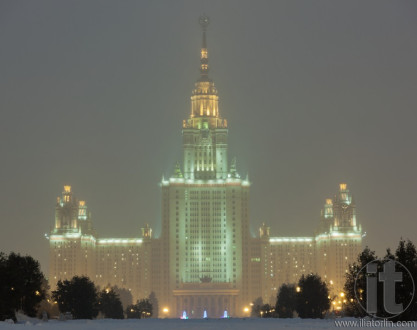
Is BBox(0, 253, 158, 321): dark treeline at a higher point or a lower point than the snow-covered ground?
higher

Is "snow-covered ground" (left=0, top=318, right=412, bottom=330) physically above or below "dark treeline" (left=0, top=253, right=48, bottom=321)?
below

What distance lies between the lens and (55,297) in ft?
641

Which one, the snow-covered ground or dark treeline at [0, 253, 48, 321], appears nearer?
the snow-covered ground

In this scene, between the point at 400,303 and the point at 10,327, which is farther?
the point at 400,303

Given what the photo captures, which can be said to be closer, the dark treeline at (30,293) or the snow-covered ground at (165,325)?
the snow-covered ground at (165,325)

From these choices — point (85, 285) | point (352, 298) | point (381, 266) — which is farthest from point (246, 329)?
point (85, 285)

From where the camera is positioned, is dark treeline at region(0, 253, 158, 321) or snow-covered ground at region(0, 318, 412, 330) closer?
snow-covered ground at region(0, 318, 412, 330)

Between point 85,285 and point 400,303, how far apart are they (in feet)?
242

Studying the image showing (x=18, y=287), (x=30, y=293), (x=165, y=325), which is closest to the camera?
(x=165, y=325)

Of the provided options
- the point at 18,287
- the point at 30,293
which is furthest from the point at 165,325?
the point at 30,293

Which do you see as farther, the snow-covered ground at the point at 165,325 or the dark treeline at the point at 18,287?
the dark treeline at the point at 18,287

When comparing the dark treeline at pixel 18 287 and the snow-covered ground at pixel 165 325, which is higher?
the dark treeline at pixel 18 287

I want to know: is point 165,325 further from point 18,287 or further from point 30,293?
point 30,293

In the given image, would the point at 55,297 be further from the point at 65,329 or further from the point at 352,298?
the point at 65,329
